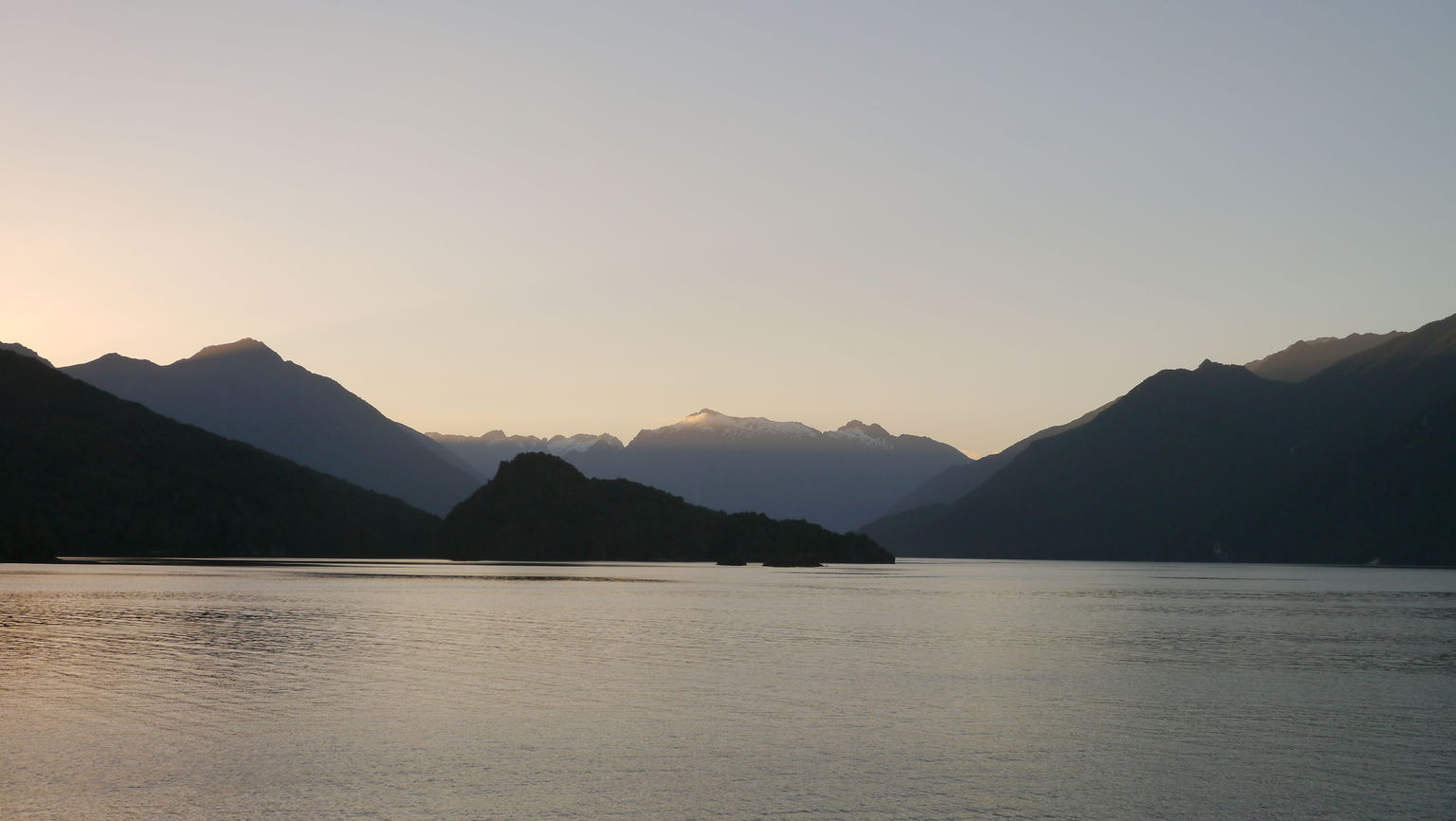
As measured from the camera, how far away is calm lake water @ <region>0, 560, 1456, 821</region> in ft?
97.0

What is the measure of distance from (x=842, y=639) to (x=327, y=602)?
56.8 metres

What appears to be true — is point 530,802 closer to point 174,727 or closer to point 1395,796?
point 174,727

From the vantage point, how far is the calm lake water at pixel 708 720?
29.6 metres

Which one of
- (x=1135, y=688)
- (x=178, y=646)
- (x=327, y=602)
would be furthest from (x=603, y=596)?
(x=1135, y=688)

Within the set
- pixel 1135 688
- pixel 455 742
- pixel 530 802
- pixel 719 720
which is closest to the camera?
pixel 530 802

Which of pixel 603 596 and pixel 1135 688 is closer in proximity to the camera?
pixel 1135 688

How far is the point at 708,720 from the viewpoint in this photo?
4216 centimetres

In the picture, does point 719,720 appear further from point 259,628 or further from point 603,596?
point 603,596

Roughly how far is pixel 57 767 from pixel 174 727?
7039 mm

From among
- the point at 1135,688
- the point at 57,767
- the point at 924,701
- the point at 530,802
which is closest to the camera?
the point at 530,802

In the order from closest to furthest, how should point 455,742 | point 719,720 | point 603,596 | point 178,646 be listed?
point 455,742, point 719,720, point 178,646, point 603,596

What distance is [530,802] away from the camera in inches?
1139

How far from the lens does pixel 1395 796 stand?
99.3 feet

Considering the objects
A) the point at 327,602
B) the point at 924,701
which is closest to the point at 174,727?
the point at 924,701
